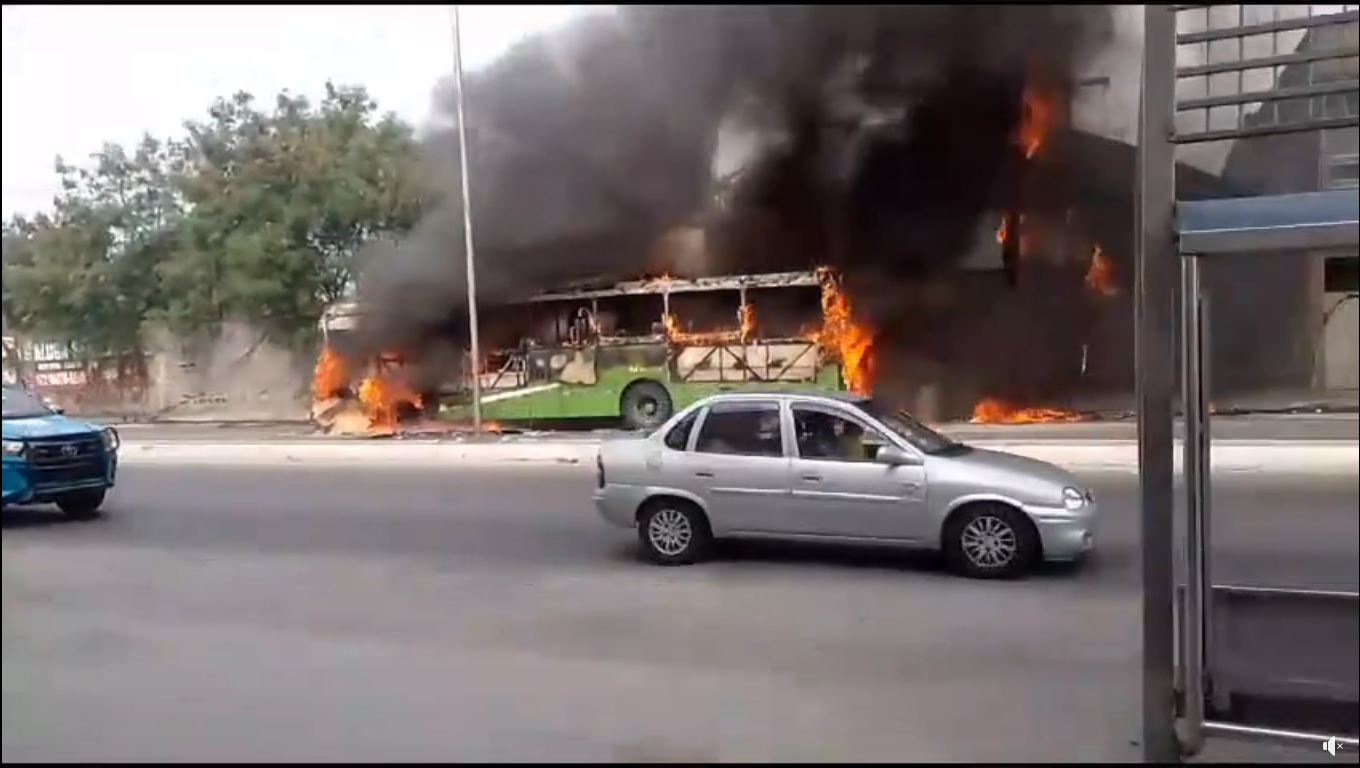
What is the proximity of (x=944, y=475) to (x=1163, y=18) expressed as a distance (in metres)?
0.86

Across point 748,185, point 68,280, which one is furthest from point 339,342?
point 748,185

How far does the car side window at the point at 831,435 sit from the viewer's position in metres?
1.76

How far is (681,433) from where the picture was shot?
181cm

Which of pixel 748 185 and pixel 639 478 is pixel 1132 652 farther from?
pixel 748 185

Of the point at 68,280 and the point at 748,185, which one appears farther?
the point at 68,280

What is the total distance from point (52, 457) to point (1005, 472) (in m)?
1.72

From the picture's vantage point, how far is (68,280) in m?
1.92

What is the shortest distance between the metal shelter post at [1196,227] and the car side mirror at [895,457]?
15.6 inches

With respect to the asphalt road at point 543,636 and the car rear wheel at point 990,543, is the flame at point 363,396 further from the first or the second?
the car rear wheel at point 990,543

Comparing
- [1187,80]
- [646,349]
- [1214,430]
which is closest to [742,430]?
[646,349]

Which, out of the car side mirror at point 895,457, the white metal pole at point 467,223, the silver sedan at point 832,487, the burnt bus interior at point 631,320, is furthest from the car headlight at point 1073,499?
the white metal pole at point 467,223

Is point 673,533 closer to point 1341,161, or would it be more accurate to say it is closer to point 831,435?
point 831,435

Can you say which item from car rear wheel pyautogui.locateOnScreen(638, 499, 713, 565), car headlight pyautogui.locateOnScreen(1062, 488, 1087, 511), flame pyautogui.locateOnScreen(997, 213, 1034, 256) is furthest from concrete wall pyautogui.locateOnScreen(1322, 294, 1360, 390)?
car rear wheel pyautogui.locateOnScreen(638, 499, 713, 565)

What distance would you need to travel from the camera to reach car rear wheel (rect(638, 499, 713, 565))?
1870 mm
